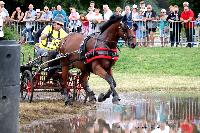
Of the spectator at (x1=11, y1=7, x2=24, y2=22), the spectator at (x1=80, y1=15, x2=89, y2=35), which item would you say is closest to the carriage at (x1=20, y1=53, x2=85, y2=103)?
the spectator at (x1=80, y1=15, x2=89, y2=35)

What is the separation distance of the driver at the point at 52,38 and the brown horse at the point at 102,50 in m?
0.69

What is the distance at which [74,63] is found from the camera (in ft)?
48.4

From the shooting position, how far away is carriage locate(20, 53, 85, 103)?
48.9ft

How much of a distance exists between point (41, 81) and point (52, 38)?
44.2 inches

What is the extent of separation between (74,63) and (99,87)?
4.43 meters

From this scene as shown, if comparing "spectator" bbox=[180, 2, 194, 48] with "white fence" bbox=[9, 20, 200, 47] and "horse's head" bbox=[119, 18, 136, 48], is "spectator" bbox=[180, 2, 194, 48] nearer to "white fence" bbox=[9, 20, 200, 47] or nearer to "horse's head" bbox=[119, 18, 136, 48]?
"white fence" bbox=[9, 20, 200, 47]

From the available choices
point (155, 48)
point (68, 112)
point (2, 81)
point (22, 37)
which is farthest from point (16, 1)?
point (2, 81)

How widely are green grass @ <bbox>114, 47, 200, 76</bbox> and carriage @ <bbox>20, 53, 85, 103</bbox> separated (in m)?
7.55

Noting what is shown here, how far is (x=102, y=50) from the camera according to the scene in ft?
45.0

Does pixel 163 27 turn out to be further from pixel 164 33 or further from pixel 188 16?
pixel 188 16

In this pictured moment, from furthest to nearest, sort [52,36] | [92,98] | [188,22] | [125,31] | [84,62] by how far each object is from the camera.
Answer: [188,22], [52,36], [92,98], [84,62], [125,31]

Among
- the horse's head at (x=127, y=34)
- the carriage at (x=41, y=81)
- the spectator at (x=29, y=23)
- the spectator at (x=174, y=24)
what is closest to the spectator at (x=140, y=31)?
the spectator at (x=174, y=24)

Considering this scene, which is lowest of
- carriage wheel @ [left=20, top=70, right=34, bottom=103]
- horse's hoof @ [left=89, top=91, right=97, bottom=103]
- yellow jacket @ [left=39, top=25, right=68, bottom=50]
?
horse's hoof @ [left=89, top=91, right=97, bottom=103]

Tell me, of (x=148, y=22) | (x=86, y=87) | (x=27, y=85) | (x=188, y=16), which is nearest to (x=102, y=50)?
(x=86, y=87)
